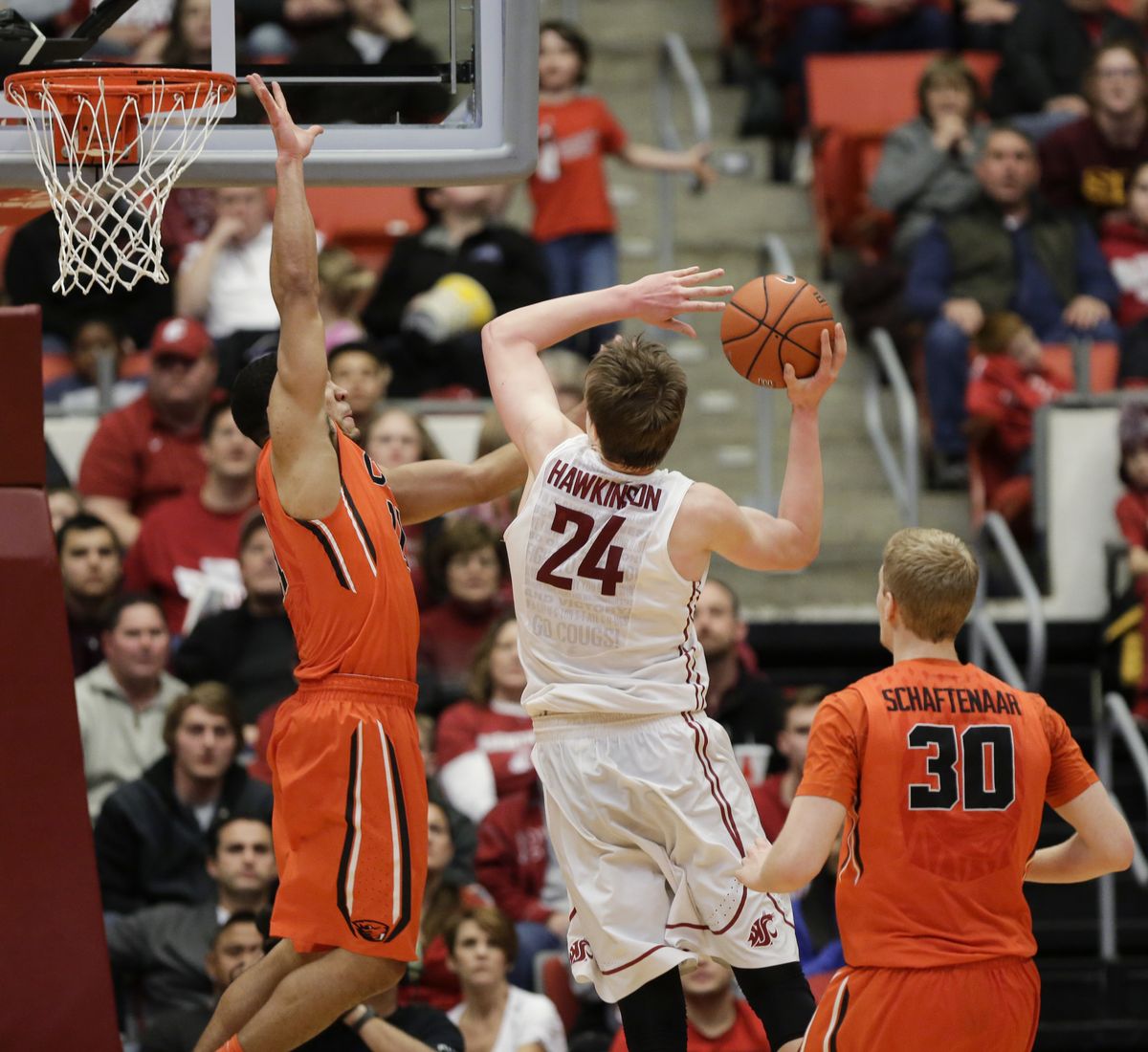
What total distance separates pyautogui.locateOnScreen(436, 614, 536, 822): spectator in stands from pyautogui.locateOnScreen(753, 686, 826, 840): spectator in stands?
3.37 ft

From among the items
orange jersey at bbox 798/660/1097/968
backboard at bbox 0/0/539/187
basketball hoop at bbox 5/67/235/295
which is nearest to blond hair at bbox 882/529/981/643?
orange jersey at bbox 798/660/1097/968

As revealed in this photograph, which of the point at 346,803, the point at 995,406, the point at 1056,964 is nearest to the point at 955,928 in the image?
the point at 346,803

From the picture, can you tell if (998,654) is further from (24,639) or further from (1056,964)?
(24,639)

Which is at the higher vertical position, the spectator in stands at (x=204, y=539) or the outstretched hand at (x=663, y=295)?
the outstretched hand at (x=663, y=295)

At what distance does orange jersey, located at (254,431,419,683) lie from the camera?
6.17m

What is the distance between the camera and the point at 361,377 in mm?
10195

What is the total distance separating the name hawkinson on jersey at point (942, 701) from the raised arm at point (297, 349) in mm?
1696

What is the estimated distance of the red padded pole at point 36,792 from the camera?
6.59 metres

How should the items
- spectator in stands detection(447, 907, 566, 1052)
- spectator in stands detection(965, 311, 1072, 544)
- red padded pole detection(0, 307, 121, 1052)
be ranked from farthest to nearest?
spectator in stands detection(965, 311, 1072, 544)
spectator in stands detection(447, 907, 566, 1052)
red padded pole detection(0, 307, 121, 1052)

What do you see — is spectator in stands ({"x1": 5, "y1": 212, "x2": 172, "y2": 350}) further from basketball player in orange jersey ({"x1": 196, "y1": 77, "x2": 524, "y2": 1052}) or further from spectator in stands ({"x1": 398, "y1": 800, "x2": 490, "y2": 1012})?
basketball player in orange jersey ({"x1": 196, "y1": 77, "x2": 524, "y2": 1052})

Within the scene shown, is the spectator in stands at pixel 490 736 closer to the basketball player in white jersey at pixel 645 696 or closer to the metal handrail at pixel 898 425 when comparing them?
the metal handrail at pixel 898 425

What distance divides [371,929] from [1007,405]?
6.30 metres

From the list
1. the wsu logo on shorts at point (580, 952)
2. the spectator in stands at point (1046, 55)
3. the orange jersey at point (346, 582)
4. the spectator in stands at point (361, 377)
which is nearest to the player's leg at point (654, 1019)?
the wsu logo on shorts at point (580, 952)

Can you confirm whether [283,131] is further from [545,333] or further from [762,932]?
[762,932]
